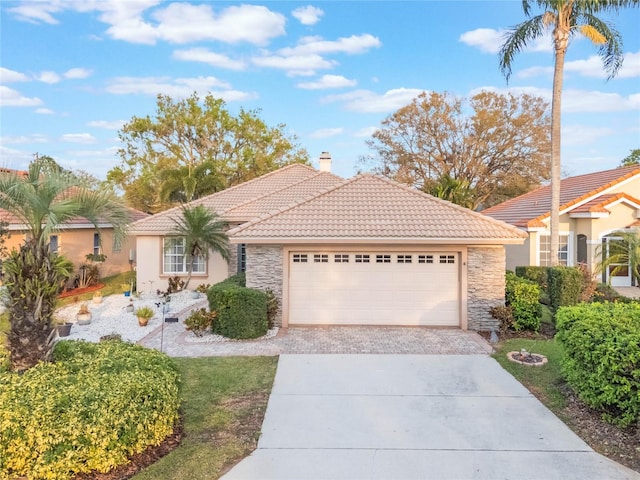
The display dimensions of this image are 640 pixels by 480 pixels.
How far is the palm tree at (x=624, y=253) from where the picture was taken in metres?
14.7

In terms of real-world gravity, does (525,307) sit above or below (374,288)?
below

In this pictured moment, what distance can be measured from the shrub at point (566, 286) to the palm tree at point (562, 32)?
231 centimetres

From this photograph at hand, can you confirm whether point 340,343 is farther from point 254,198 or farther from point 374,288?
point 254,198

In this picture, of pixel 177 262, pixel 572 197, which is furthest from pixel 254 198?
pixel 572 197

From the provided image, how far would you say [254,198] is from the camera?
18562mm

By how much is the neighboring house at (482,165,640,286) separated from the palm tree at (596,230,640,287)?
255 mm

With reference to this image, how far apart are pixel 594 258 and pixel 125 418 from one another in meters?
18.6

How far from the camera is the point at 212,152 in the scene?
39.2 m

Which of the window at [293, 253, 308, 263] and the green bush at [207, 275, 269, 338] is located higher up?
the window at [293, 253, 308, 263]

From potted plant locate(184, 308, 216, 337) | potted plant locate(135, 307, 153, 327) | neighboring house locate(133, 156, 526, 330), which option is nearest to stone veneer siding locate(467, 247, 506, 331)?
neighboring house locate(133, 156, 526, 330)

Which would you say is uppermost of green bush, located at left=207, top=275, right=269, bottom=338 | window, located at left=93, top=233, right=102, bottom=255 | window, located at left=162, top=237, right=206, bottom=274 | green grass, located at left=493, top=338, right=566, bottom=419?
window, located at left=93, top=233, right=102, bottom=255

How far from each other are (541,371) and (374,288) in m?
4.73

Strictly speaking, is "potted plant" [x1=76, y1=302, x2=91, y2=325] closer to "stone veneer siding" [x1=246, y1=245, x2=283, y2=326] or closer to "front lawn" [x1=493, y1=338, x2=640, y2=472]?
"stone veneer siding" [x1=246, y1=245, x2=283, y2=326]

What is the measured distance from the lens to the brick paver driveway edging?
30.1ft
